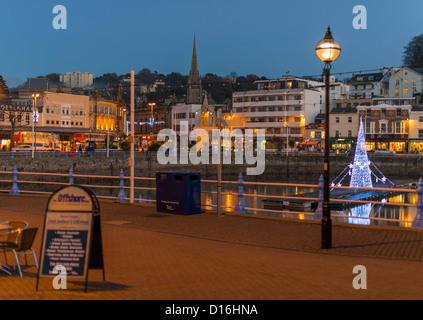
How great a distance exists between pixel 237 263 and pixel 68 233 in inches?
139

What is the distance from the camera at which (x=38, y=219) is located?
1494 cm

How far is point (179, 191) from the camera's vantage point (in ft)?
52.4

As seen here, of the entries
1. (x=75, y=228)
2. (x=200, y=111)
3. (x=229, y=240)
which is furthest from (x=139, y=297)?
(x=200, y=111)

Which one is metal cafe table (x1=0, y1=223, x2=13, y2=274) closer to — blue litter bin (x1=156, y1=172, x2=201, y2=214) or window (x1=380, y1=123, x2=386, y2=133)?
blue litter bin (x1=156, y1=172, x2=201, y2=214)

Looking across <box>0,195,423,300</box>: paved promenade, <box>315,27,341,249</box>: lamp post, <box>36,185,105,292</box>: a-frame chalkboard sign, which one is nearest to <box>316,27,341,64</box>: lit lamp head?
<box>315,27,341,249</box>: lamp post

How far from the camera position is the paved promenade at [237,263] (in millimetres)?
7285

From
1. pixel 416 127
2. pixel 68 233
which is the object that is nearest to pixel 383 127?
pixel 416 127

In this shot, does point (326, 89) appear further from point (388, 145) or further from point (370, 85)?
point (370, 85)

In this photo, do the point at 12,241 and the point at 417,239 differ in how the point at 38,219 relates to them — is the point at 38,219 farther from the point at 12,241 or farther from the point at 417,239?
the point at 417,239

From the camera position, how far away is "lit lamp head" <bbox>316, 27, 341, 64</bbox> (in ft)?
35.8

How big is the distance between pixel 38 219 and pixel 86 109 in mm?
78590

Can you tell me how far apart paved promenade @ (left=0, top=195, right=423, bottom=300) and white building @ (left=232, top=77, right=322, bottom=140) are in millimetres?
83113
